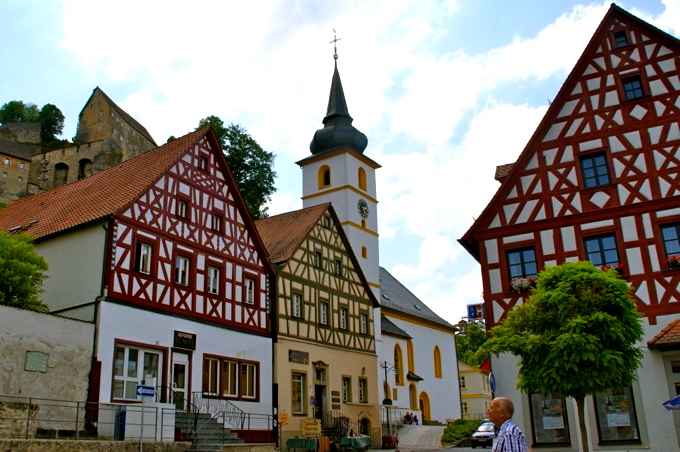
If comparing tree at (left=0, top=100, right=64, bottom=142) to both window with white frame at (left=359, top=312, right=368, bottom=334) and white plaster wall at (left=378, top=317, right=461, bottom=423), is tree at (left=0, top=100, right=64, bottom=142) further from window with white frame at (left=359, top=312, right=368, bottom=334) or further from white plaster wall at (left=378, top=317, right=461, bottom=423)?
window with white frame at (left=359, top=312, right=368, bottom=334)

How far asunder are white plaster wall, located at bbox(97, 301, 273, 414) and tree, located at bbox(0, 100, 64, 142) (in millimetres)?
98605

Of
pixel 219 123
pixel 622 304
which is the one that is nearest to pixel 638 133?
pixel 622 304

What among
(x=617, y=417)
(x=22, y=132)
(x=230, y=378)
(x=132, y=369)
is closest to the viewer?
(x=617, y=417)

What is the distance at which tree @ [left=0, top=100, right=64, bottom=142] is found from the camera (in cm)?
11631

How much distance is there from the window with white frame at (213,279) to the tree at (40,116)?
98.1m

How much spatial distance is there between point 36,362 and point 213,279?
8.46m

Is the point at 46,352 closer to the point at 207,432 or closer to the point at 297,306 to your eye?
the point at 207,432

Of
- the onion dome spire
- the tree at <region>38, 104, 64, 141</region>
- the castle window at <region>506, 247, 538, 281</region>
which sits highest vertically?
the tree at <region>38, 104, 64, 141</region>

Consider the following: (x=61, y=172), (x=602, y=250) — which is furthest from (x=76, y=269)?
(x=61, y=172)

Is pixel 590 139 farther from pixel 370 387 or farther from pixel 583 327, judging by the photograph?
pixel 370 387

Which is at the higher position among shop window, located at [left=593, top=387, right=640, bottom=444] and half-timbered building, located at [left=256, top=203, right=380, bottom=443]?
half-timbered building, located at [left=256, top=203, right=380, bottom=443]

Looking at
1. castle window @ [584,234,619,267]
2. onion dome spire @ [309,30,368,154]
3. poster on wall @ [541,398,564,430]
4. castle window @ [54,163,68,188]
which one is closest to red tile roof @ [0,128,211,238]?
castle window @ [584,234,619,267]

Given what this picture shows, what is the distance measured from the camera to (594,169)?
23484mm

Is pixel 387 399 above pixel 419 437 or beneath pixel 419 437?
above
